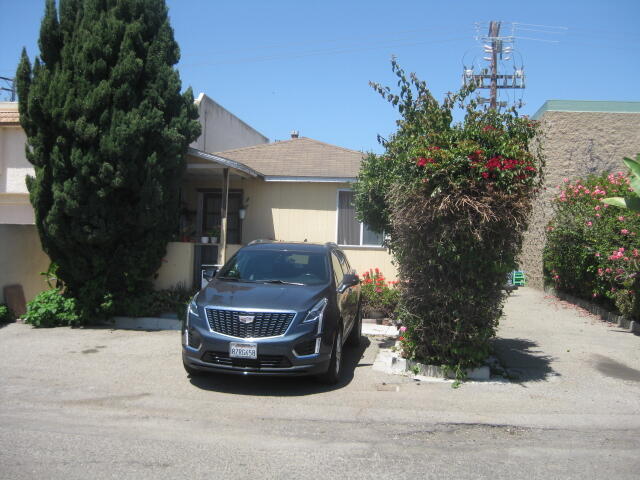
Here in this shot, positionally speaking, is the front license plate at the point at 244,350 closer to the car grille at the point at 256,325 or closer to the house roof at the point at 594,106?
the car grille at the point at 256,325

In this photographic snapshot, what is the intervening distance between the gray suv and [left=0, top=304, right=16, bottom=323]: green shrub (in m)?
5.63

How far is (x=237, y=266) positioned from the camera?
8070 millimetres

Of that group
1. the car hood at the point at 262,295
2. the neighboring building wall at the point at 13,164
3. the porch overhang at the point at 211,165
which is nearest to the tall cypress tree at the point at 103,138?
the porch overhang at the point at 211,165

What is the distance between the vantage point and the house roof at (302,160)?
13.3m

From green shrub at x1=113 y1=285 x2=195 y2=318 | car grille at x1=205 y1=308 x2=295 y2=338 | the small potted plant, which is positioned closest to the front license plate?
car grille at x1=205 y1=308 x2=295 y2=338

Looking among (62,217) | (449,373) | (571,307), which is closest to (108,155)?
(62,217)

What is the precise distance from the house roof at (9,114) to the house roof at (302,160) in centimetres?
502

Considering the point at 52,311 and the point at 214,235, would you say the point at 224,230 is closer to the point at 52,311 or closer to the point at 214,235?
the point at 214,235

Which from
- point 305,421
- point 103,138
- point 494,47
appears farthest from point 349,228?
point 494,47

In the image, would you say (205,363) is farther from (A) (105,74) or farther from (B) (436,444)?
(A) (105,74)

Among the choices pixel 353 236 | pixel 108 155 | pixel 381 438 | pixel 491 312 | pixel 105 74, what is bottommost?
pixel 381 438

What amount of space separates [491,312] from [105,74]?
7.95 meters

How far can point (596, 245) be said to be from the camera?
1234cm

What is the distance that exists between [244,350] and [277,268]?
1785mm
